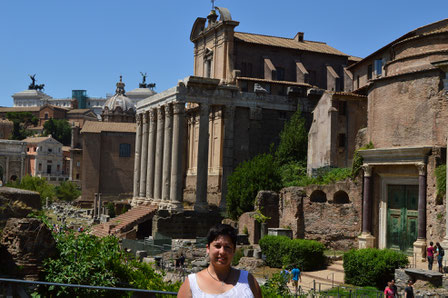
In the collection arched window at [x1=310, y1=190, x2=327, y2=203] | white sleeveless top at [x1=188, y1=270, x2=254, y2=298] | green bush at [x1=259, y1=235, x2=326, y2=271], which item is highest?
arched window at [x1=310, y1=190, x2=327, y2=203]

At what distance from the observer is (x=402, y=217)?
85.1 ft

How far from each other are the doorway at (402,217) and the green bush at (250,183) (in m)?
11.5

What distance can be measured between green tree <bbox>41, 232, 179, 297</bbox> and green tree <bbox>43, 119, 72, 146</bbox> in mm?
122817

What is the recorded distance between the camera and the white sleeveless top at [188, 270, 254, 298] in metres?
5.05

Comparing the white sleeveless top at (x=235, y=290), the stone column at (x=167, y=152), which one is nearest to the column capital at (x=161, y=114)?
the stone column at (x=167, y=152)

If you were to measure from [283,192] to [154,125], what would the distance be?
18.0m

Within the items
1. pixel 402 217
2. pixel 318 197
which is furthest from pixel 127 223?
pixel 402 217

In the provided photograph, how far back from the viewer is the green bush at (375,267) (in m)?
21.3

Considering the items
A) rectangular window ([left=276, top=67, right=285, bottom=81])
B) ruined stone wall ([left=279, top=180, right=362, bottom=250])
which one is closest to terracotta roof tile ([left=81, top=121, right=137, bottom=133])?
rectangular window ([left=276, top=67, right=285, bottom=81])

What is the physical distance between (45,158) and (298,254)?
9185 cm

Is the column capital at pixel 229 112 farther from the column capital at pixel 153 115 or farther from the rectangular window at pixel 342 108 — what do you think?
the rectangular window at pixel 342 108

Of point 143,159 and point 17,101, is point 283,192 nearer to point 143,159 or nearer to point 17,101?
point 143,159

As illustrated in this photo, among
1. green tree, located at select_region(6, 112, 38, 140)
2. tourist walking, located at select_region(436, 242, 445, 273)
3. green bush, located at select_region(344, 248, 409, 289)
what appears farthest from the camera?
green tree, located at select_region(6, 112, 38, 140)

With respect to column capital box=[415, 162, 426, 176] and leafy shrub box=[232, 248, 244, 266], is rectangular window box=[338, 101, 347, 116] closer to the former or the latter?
leafy shrub box=[232, 248, 244, 266]
